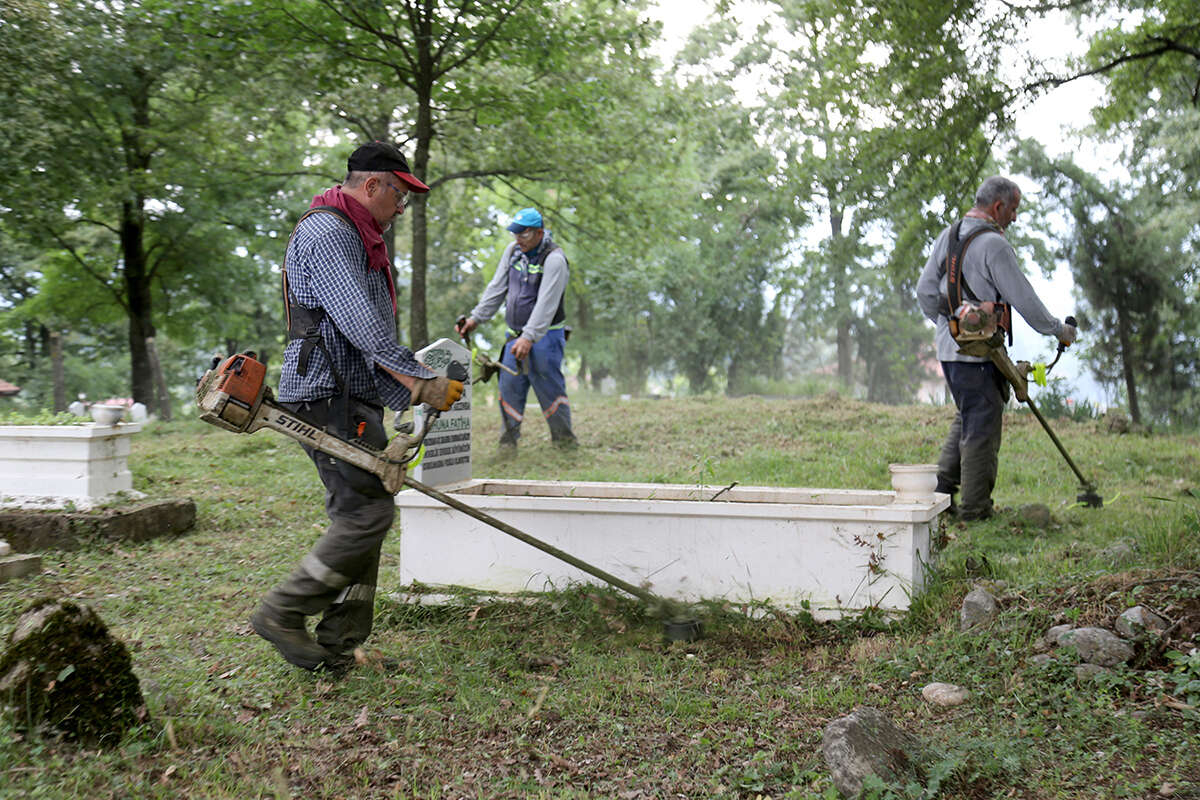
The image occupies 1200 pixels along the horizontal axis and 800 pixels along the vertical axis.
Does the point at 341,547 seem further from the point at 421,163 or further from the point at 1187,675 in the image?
the point at 421,163

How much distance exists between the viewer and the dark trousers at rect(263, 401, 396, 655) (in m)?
3.77

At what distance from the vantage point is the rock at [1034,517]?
20.0 feet

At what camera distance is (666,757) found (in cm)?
325

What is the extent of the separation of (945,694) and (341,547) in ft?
7.86

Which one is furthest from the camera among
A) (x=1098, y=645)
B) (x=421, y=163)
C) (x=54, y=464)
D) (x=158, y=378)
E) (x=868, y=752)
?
(x=158, y=378)

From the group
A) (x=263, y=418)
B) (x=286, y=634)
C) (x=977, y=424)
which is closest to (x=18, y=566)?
(x=286, y=634)

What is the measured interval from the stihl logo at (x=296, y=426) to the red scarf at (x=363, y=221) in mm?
702

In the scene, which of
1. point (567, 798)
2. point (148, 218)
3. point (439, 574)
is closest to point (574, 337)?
point (148, 218)

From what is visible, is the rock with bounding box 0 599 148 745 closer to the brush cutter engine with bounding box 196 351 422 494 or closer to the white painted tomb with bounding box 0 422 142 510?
the brush cutter engine with bounding box 196 351 422 494

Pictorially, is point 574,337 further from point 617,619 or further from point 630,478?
point 617,619

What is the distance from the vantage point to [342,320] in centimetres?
365

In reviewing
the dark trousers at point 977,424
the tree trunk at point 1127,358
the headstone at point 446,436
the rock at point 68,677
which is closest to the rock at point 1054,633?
the dark trousers at point 977,424

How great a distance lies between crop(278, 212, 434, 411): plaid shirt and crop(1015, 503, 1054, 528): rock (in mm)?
4213

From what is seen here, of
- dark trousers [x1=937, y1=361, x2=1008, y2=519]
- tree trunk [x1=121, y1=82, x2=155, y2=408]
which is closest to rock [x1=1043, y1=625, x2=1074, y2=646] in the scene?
dark trousers [x1=937, y1=361, x2=1008, y2=519]
